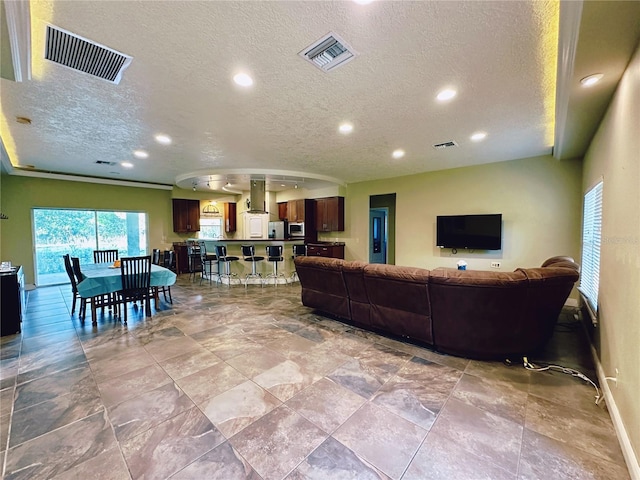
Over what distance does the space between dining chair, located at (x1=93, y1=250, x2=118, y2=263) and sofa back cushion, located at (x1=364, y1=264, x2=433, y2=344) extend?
6.17m

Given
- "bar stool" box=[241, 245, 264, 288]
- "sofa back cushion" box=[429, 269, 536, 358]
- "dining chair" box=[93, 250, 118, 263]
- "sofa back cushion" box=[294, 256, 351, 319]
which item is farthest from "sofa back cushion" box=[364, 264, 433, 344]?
"dining chair" box=[93, 250, 118, 263]

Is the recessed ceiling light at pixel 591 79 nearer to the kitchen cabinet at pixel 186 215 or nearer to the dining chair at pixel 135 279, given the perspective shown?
the dining chair at pixel 135 279

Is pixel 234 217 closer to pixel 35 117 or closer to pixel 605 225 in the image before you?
pixel 35 117

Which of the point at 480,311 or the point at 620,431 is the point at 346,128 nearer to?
the point at 480,311

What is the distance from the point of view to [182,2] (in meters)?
1.68

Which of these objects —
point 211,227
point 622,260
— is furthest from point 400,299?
point 211,227

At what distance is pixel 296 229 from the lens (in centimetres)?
903

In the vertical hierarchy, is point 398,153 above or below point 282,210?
above

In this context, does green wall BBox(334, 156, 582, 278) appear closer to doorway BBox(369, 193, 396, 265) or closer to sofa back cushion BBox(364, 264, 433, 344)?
doorway BBox(369, 193, 396, 265)

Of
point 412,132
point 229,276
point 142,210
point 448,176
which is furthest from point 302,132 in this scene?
point 142,210

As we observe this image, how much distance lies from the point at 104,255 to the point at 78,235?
6.96ft

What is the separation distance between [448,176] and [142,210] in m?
8.77

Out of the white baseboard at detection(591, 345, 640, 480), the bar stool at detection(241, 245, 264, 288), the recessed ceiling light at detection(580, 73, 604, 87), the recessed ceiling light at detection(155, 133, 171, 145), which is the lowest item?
the white baseboard at detection(591, 345, 640, 480)

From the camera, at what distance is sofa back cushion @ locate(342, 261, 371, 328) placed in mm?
3439
